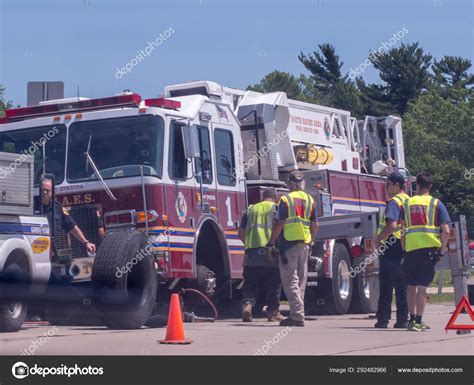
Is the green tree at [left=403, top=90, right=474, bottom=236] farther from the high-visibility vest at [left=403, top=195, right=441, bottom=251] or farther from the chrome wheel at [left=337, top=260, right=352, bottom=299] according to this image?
the high-visibility vest at [left=403, top=195, right=441, bottom=251]

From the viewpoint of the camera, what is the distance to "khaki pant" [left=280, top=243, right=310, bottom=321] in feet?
40.2

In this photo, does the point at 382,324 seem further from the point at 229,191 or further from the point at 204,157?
the point at 204,157

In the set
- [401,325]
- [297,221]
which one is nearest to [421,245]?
[401,325]

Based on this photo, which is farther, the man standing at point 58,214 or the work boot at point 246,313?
the work boot at point 246,313

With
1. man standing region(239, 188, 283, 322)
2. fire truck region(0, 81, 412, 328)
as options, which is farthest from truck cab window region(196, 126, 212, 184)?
man standing region(239, 188, 283, 322)

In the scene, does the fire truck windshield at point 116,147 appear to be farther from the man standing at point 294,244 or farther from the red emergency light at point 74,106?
the man standing at point 294,244

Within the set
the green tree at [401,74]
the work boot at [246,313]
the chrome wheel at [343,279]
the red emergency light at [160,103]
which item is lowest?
the work boot at [246,313]

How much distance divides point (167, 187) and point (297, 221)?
1.72 meters

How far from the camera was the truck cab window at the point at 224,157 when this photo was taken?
14125 millimetres

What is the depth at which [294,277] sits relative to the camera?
12266 millimetres

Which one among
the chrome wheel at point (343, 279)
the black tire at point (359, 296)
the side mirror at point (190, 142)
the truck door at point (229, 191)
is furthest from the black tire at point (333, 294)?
the side mirror at point (190, 142)

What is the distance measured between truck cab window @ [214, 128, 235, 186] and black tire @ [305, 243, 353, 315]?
2.48 metres

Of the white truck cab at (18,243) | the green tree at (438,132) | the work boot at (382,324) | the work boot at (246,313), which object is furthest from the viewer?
the green tree at (438,132)

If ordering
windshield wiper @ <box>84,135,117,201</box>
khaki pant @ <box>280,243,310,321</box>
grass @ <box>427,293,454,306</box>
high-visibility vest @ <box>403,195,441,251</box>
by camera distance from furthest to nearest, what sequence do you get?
grass @ <box>427,293,454,306</box>, windshield wiper @ <box>84,135,117,201</box>, khaki pant @ <box>280,243,310,321</box>, high-visibility vest @ <box>403,195,441,251</box>
